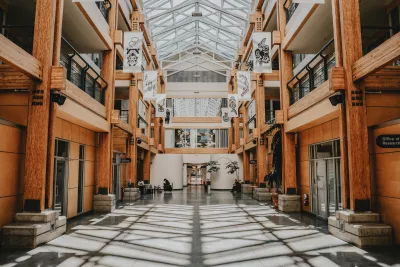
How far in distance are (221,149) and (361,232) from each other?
27923 mm

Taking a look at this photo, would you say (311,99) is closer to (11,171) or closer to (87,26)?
(87,26)

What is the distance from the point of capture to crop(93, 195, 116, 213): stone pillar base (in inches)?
504

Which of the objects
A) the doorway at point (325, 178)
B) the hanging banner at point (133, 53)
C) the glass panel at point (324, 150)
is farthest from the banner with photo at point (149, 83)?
the glass panel at point (324, 150)

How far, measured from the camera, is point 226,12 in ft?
79.9

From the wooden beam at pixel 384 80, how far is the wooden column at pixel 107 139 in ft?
31.5

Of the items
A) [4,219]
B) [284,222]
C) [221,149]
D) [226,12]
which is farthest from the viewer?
[221,149]

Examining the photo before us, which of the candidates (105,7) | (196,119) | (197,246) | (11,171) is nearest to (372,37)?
(197,246)

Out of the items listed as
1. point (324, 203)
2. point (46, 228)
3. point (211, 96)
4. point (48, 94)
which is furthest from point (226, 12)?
Result: point (46, 228)

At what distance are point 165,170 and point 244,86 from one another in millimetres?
13978

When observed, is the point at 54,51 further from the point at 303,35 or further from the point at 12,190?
the point at 303,35

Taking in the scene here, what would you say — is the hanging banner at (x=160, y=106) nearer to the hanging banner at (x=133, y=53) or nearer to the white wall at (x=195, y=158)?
the hanging banner at (x=133, y=53)

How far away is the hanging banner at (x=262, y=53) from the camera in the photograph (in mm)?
12449

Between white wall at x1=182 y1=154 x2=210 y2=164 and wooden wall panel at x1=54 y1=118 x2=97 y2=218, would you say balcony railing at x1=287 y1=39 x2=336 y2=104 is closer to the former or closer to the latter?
wooden wall panel at x1=54 y1=118 x2=97 y2=218

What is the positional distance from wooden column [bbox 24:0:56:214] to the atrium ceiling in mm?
16523
